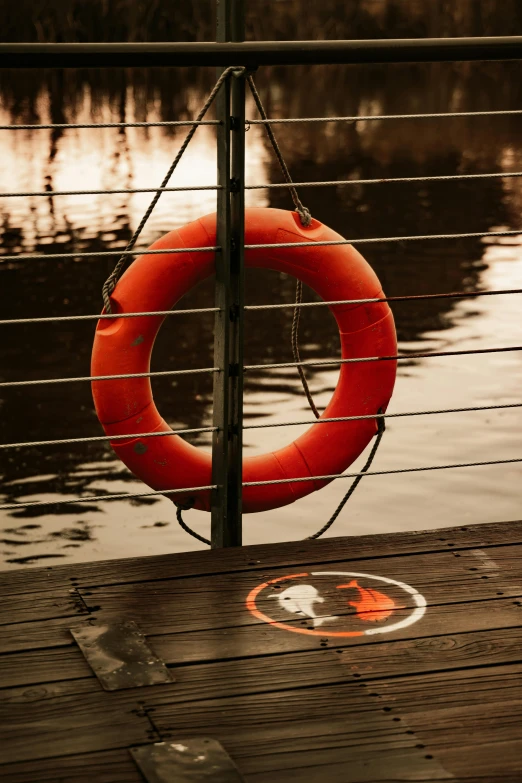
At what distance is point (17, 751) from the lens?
1.30 m

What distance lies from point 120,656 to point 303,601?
0.28 m

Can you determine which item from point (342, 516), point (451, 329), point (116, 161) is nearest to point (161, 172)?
point (116, 161)

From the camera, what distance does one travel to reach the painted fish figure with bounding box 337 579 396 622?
162 cm

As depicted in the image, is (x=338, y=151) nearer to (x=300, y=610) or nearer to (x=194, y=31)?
(x=194, y=31)

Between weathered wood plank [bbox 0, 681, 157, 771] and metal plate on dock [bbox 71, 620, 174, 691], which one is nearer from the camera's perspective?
weathered wood plank [bbox 0, 681, 157, 771]

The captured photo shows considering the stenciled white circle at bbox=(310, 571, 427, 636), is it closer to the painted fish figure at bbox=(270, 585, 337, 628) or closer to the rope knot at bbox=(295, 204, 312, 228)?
the painted fish figure at bbox=(270, 585, 337, 628)

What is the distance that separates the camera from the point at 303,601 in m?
1.67

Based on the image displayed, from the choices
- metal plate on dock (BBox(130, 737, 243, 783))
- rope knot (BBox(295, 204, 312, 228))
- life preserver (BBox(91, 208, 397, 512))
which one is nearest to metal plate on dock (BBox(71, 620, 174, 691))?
metal plate on dock (BBox(130, 737, 243, 783))

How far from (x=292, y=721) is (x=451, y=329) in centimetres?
480

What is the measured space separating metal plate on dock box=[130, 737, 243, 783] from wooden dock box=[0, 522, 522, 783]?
11 mm

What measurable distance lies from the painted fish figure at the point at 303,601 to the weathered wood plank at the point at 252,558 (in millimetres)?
85

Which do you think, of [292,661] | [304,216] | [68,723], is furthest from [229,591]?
[304,216]

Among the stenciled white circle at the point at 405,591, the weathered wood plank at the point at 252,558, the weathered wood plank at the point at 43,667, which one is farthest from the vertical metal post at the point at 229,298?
the weathered wood plank at the point at 43,667

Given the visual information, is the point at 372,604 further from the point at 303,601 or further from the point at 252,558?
the point at 252,558
